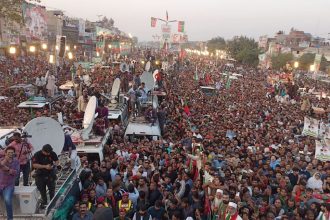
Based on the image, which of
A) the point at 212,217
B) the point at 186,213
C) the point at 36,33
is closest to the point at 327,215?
the point at 212,217

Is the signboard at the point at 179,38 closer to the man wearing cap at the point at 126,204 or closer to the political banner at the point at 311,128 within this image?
the political banner at the point at 311,128

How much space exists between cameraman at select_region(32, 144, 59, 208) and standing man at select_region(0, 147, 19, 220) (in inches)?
22.5

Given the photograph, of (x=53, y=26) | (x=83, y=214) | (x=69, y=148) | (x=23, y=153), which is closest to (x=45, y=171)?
(x=23, y=153)

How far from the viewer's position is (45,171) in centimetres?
736

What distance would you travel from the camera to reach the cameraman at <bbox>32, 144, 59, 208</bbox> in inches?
287

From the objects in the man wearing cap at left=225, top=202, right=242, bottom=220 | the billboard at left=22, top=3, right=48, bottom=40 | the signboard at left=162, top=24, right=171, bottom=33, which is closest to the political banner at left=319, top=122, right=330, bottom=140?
the man wearing cap at left=225, top=202, right=242, bottom=220

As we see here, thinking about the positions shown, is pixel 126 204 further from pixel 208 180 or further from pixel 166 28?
pixel 166 28

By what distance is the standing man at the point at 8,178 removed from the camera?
6.63 meters

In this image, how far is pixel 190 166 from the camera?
11539mm

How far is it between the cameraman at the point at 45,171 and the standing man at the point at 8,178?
571 millimetres

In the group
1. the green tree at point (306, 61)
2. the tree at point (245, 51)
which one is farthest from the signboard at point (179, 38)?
the green tree at point (306, 61)

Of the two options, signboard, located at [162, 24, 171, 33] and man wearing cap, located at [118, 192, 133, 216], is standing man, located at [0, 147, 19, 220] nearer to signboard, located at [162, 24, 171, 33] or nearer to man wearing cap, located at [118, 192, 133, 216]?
man wearing cap, located at [118, 192, 133, 216]

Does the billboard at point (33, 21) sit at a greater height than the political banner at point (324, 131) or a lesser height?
greater

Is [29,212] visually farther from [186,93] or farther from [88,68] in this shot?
[88,68]
